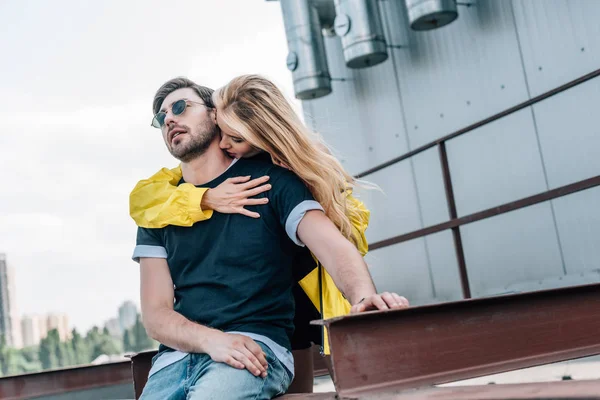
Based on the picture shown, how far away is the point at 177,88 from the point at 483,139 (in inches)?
248

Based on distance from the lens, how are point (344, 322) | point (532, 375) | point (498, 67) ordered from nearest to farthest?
point (344, 322) → point (532, 375) → point (498, 67)

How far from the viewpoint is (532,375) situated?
480 centimetres

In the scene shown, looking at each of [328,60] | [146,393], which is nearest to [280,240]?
[146,393]

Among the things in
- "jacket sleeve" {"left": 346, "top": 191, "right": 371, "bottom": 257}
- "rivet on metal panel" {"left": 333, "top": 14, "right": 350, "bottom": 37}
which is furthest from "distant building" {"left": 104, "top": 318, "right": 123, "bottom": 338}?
"jacket sleeve" {"left": 346, "top": 191, "right": 371, "bottom": 257}

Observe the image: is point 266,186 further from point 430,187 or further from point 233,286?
point 430,187

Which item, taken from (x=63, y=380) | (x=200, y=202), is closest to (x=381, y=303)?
(x=200, y=202)

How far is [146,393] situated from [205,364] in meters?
0.27

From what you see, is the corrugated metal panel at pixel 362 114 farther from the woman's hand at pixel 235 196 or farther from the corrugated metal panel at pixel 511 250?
the woman's hand at pixel 235 196

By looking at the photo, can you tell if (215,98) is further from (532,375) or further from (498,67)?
(498,67)

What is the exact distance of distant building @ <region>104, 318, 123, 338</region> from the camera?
37.4m

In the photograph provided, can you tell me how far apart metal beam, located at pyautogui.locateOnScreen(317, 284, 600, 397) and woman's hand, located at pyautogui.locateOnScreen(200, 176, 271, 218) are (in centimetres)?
77

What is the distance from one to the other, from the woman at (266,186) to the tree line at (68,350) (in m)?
26.4

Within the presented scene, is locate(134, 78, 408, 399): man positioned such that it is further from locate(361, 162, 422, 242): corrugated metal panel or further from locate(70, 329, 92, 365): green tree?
locate(70, 329, 92, 365): green tree

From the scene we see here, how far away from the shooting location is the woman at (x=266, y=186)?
2943 millimetres
